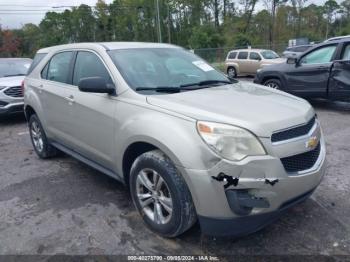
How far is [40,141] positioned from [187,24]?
211 feet

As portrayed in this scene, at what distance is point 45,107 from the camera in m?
5.05

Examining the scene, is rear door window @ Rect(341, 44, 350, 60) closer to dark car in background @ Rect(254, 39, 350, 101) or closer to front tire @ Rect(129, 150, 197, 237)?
dark car in background @ Rect(254, 39, 350, 101)

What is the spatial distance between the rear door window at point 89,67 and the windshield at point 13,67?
234 inches

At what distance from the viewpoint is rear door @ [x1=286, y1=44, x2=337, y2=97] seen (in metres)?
8.23

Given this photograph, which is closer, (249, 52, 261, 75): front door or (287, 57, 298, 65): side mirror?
(287, 57, 298, 65): side mirror

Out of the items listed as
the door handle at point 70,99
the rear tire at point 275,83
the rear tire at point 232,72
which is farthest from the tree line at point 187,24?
the door handle at point 70,99

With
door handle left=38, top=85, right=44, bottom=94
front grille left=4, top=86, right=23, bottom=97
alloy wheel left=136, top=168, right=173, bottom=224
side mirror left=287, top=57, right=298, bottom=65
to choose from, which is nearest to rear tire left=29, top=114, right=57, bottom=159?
door handle left=38, top=85, right=44, bottom=94

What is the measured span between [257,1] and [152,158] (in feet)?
182

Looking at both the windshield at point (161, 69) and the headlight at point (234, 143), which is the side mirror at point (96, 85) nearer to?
the windshield at point (161, 69)

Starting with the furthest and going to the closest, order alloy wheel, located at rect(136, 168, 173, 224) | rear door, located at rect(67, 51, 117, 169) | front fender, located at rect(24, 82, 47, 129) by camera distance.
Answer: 1. front fender, located at rect(24, 82, 47, 129)
2. rear door, located at rect(67, 51, 117, 169)
3. alloy wheel, located at rect(136, 168, 173, 224)

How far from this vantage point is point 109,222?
3.61 m

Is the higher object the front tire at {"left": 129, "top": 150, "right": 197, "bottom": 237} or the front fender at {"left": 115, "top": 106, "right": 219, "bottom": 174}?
the front fender at {"left": 115, "top": 106, "right": 219, "bottom": 174}

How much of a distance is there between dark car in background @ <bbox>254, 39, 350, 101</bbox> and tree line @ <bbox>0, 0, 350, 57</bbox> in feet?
112

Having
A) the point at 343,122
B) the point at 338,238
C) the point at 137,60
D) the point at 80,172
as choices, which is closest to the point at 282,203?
the point at 338,238
